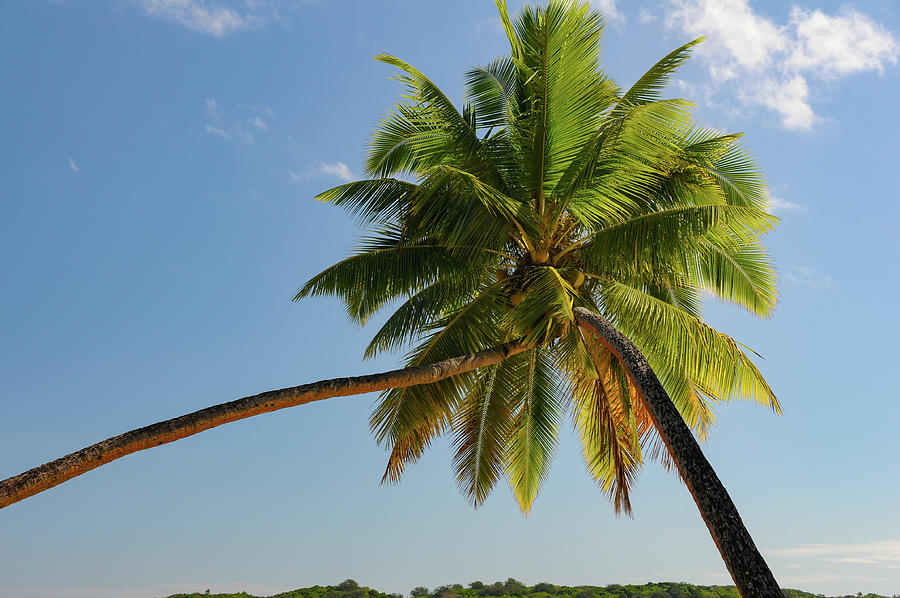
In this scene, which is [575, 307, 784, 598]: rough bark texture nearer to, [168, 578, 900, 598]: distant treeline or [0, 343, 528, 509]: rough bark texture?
[0, 343, 528, 509]: rough bark texture

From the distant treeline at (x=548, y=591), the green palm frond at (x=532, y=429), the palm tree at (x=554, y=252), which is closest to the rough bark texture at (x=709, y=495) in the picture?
the palm tree at (x=554, y=252)

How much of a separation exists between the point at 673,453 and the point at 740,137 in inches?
228

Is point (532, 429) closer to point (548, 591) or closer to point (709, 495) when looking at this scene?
point (709, 495)

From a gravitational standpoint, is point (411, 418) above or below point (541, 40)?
below

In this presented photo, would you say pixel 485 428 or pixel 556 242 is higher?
pixel 556 242

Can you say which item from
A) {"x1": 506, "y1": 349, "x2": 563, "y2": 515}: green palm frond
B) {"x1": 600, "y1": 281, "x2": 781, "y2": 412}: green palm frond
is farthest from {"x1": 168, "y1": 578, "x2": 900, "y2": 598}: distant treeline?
{"x1": 600, "y1": 281, "x2": 781, "y2": 412}: green palm frond

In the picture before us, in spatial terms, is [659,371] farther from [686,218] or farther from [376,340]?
[376,340]

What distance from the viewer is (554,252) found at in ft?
31.8

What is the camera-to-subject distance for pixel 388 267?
1027 cm

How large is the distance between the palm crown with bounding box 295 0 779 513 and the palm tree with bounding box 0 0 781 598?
0.09 feet

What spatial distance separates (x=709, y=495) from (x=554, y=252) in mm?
4542

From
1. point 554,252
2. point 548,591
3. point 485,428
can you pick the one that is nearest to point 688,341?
point 554,252

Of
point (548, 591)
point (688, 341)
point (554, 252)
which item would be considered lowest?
point (548, 591)

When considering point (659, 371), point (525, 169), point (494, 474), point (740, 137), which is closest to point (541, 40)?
point (525, 169)
